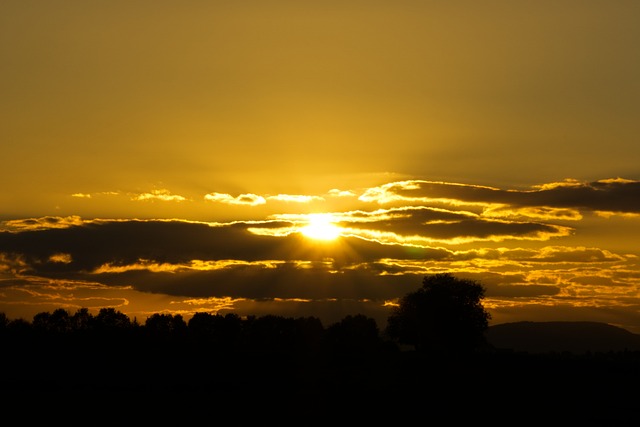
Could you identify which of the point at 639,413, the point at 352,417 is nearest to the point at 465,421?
the point at 352,417

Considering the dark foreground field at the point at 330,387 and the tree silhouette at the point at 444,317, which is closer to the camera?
the dark foreground field at the point at 330,387

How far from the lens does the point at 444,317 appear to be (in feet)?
480

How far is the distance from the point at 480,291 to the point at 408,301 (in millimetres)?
13107

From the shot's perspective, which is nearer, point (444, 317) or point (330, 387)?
point (330, 387)

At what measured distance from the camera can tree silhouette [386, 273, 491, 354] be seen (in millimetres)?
144875

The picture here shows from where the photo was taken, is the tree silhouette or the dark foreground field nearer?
the dark foreground field

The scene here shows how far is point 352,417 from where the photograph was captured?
6203cm

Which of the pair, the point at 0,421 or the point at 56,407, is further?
the point at 56,407

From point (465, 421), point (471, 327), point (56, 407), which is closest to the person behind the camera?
point (465, 421)

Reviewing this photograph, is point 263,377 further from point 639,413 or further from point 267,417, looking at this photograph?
point 639,413

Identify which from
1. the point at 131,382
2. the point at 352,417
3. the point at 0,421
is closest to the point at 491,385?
the point at 352,417

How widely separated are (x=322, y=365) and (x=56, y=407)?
137 ft

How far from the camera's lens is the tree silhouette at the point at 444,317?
14488 cm

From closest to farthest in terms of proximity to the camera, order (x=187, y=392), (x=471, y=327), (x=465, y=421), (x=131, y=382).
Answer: (x=465, y=421) → (x=187, y=392) → (x=131, y=382) → (x=471, y=327)
